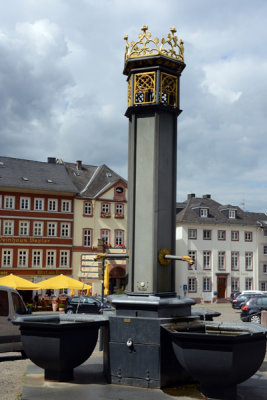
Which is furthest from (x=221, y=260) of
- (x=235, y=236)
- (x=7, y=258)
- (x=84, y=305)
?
(x=84, y=305)

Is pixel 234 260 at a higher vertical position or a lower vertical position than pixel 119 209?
lower

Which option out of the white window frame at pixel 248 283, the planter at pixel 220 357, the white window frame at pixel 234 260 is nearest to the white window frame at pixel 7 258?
the white window frame at pixel 234 260

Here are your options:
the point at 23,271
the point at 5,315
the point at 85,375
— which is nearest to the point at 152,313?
the point at 85,375

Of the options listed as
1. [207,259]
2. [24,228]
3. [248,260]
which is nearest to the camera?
[24,228]

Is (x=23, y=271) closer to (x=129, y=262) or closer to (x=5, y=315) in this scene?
(x=5, y=315)

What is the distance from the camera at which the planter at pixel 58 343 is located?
855 centimetres

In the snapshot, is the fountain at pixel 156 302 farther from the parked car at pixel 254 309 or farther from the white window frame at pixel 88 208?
the white window frame at pixel 88 208

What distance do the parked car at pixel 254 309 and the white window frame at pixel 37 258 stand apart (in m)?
23.1

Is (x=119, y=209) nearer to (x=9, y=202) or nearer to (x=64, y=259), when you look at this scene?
(x=64, y=259)

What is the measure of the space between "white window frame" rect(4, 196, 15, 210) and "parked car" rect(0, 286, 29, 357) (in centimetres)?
3125

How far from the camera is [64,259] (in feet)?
151

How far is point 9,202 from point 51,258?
20.2ft

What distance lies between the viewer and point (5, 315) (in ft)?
43.1

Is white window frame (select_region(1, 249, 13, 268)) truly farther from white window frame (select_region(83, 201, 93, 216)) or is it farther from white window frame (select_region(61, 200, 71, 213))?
white window frame (select_region(83, 201, 93, 216))
